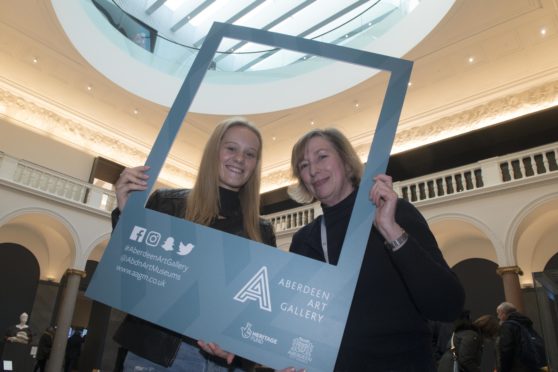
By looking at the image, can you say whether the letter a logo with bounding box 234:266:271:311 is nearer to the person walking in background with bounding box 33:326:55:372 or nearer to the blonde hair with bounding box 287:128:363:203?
the blonde hair with bounding box 287:128:363:203

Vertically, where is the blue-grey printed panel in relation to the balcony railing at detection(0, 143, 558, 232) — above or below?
below

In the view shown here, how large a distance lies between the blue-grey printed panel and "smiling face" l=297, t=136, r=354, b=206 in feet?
1.20

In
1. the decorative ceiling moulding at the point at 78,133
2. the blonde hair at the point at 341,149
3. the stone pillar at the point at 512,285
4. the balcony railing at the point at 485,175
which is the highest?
the decorative ceiling moulding at the point at 78,133

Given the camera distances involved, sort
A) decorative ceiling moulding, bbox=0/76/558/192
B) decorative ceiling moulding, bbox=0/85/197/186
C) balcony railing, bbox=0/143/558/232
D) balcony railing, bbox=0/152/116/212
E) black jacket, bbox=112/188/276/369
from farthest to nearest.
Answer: decorative ceiling moulding, bbox=0/85/197/186
decorative ceiling moulding, bbox=0/76/558/192
balcony railing, bbox=0/152/116/212
balcony railing, bbox=0/143/558/232
black jacket, bbox=112/188/276/369

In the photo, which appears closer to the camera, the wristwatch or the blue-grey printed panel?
the blue-grey printed panel

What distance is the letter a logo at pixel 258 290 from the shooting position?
4.56ft

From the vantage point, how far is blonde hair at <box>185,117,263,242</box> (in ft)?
6.13

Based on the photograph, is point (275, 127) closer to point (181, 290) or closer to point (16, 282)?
point (16, 282)

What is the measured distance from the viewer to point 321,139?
6.59ft

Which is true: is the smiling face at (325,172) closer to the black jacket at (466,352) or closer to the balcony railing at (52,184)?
the black jacket at (466,352)

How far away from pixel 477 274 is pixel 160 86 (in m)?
11.6

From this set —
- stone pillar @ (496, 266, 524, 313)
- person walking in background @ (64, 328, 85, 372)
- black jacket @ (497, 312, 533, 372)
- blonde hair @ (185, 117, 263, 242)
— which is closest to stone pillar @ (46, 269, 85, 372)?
person walking in background @ (64, 328, 85, 372)

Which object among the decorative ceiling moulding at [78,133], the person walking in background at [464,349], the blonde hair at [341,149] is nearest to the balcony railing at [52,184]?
the decorative ceiling moulding at [78,133]

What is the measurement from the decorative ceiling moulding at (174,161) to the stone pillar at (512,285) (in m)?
5.02
